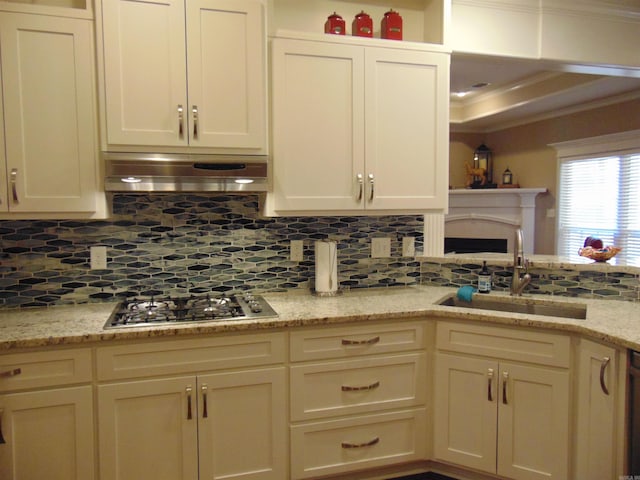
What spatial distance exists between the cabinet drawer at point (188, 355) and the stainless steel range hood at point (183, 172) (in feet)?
2.21

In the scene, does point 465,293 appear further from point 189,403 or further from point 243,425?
point 189,403

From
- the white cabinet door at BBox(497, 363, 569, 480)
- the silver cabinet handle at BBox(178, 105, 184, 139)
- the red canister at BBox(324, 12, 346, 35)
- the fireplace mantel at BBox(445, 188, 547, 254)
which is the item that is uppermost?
the red canister at BBox(324, 12, 346, 35)

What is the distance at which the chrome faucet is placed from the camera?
8.24 ft

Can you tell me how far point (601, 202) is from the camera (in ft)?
17.5

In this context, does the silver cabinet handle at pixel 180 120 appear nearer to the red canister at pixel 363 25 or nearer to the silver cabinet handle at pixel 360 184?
the silver cabinet handle at pixel 360 184

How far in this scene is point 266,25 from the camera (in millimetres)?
2184

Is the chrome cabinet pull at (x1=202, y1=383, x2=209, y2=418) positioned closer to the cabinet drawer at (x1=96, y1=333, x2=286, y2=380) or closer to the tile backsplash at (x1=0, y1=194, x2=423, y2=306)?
the cabinet drawer at (x1=96, y1=333, x2=286, y2=380)

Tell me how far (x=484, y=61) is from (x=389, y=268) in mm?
1336

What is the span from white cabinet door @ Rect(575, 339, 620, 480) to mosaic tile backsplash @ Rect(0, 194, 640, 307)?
2.38 ft

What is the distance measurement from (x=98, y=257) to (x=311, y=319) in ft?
3.70

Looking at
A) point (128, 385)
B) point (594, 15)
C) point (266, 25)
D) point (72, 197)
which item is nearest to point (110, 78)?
point (72, 197)

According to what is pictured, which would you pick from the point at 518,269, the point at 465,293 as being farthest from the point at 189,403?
the point at 518,269

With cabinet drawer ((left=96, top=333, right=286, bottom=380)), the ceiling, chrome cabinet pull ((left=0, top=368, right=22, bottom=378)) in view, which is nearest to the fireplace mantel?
the ceiling

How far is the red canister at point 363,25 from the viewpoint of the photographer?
2.46m
